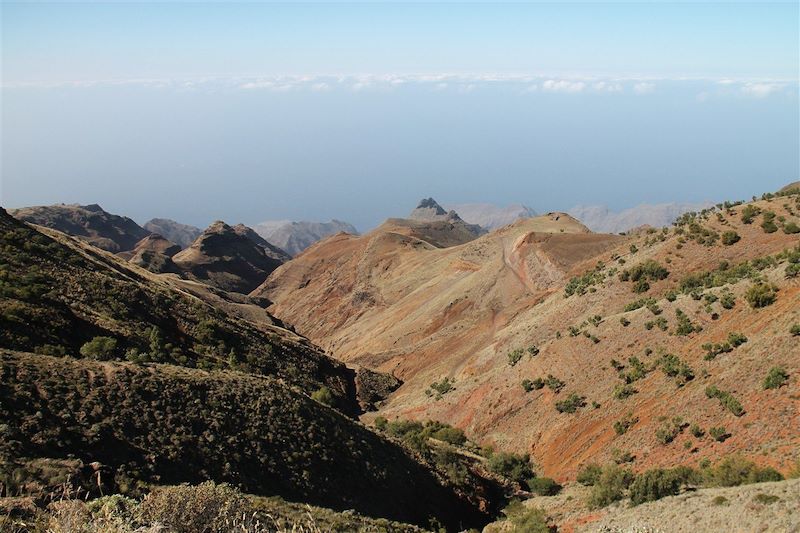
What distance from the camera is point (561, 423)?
89.2ft

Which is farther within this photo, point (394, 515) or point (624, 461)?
point (624, 461)

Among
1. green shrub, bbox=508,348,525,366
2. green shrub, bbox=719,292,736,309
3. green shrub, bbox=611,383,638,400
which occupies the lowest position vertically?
green shrub, bbox=508,348,525,366

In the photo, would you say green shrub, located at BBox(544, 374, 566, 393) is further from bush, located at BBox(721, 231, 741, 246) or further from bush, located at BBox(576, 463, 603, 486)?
bush, located at BBox(721, 231, 741, 246)

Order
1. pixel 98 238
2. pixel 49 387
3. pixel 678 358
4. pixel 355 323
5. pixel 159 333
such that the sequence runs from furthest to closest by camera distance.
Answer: pixel 98 238
pixel 355 323
pixel 159 333
pixel 678 358
pixel 49 387

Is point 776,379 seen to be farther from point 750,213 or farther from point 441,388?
point 750,213

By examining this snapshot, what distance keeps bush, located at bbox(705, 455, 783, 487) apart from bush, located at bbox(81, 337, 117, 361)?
23.2 meters

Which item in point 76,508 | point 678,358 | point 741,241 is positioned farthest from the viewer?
point 741,241

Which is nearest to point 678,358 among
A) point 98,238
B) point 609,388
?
point 609,388

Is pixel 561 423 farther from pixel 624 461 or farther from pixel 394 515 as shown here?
pixel 394 515

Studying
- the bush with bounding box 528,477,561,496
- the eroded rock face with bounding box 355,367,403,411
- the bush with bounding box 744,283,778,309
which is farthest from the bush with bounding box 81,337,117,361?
the bush with bounding box 744,283,778,309

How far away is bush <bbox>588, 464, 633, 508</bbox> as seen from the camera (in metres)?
18.5

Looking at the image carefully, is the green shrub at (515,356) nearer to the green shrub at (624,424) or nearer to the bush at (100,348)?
the green shrub at (624,424)

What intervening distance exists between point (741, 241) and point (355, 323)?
4586 cm

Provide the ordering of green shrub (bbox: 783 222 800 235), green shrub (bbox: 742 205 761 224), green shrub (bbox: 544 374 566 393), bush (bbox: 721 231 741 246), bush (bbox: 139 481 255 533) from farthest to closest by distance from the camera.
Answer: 1. green shrub (bbox: 742 205 761 224)
2. bush (bbox: 721 231 741 246)
3. green shrub (bbox: 783 222 800 235)
4. green shrub (bbox: 544 374 566 393)
5. bush (bbox: 139 481 255 533)
